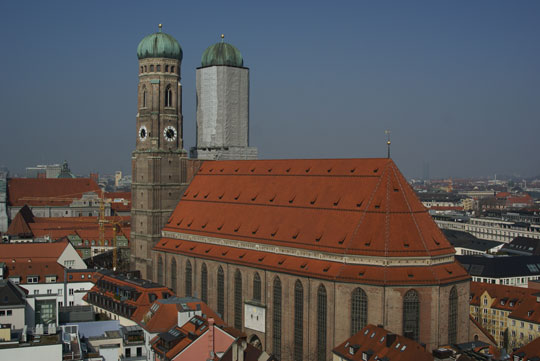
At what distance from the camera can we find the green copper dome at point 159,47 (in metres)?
100

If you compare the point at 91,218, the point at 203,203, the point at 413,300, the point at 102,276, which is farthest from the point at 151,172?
the point at 91,218

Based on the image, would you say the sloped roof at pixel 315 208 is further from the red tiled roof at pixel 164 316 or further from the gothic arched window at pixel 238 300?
the red tiled roof at pixel 164 316

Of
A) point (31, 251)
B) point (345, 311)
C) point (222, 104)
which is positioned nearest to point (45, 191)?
point (31, 251)

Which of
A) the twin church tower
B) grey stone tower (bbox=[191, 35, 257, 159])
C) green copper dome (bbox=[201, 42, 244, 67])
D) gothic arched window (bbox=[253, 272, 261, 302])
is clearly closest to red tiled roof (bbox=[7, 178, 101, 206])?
grey stone tower (bbox=[191, 35, 257, 159])

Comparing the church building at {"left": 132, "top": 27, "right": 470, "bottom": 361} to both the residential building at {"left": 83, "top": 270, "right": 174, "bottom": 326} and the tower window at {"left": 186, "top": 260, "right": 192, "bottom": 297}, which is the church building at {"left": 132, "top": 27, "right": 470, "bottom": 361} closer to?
the tower window at {"left": 186, "top": 260, "right": 192, "bottom": 297}

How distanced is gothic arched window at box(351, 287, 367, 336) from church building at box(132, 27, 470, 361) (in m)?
0.10

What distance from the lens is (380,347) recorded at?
195ft

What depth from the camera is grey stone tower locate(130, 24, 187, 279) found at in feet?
328

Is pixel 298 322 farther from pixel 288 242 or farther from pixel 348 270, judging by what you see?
pixel 288 242

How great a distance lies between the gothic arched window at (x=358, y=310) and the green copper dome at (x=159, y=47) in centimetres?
4789

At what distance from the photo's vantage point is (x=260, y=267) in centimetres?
7931

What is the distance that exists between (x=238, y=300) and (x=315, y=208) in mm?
13926

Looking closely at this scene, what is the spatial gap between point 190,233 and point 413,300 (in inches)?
1391

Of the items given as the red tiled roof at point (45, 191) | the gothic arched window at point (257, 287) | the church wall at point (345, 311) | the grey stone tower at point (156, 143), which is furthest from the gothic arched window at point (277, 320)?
the red tiled roof at point (45, 191)
